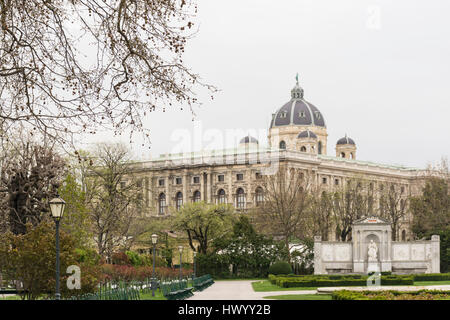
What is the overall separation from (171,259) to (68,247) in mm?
41014

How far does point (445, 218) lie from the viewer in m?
60.9

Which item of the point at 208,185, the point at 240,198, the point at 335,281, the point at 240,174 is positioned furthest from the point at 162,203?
the point at 335,281

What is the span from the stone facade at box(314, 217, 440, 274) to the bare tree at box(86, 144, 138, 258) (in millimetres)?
12565

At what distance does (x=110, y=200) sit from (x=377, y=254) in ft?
56.1

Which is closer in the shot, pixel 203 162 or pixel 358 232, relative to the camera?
pixel 358 232

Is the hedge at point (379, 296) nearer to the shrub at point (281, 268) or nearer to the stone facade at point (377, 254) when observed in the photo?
the stone facade at point (377, 254)

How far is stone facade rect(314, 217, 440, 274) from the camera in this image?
166ft

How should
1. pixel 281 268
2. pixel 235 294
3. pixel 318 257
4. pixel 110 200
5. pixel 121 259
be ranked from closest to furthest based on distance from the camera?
pixel 235 294 → pixel 121 259 → pixel 318 257 → pixel 281 268 → pixel 110 200

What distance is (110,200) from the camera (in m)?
53.7

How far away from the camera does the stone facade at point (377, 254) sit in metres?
50.7

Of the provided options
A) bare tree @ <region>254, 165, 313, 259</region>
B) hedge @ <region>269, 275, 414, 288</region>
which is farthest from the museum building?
hedge @ <region>269, 275, 414, 288</region>

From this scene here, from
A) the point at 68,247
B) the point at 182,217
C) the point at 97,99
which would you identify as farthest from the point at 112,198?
the point at 97,99

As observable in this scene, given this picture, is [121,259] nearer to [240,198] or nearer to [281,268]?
[281,268]
